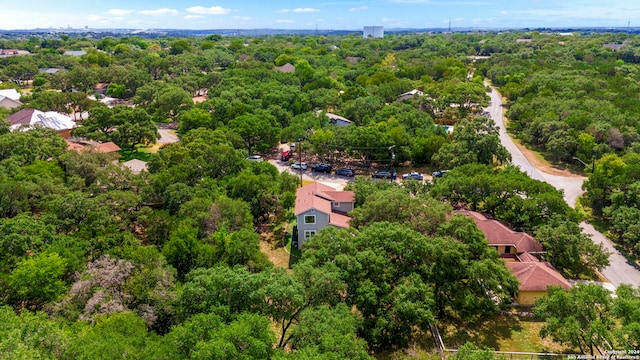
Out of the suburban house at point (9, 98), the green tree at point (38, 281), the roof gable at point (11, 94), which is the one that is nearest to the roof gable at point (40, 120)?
the suburban house at point (9, 98)

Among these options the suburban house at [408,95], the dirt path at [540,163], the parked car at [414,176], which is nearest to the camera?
the parked car at [414,176]

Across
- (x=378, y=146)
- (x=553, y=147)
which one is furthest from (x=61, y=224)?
(x=553, y=147)

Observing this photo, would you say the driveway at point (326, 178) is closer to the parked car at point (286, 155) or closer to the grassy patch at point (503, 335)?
the parked car at point (286, 155)

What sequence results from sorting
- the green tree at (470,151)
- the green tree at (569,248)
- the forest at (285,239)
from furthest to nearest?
the green tree at (470,151)
the green tree at (569,248)
the forest at (285,239)

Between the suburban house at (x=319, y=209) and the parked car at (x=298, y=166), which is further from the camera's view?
the parked car at (x=298, y=166)

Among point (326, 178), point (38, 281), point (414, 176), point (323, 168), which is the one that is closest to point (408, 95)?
point (414, 176)

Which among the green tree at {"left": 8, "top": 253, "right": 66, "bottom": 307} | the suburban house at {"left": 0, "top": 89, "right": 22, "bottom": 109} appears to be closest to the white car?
the green tree at {"left": 8, "top": 253, "right": 66, "bottom": 307}
